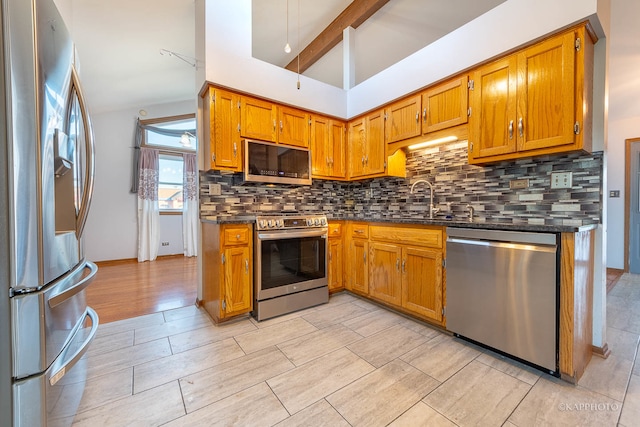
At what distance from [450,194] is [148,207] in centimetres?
531

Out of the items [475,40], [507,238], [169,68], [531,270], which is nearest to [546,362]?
[531,270]

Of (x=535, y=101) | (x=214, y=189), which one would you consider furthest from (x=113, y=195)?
(x=535, y=101)

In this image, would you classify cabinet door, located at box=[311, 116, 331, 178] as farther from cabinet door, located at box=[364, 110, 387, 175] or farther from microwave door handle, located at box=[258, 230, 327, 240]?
microwave door handle, located at box=[258, 230, 327, 240]

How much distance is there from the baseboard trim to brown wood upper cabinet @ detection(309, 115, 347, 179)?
2.60 meters

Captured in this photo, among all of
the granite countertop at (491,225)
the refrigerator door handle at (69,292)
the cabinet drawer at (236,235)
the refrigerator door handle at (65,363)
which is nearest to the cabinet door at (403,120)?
the granite countertop at (491,225)

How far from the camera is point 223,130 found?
2443mm

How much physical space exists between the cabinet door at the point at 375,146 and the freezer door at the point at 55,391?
8.68 feet

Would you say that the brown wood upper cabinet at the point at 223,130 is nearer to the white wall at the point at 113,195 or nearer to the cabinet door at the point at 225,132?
the cabinet door at the point at 225,132

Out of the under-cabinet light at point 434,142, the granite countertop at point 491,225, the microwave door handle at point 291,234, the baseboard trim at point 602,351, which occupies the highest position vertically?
the under-cabinet light at point 434,142

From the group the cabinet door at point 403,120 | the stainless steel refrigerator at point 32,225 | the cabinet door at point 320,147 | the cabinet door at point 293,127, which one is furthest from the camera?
the cabinet door at point 320,147

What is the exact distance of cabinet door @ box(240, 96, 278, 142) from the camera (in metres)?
2.57

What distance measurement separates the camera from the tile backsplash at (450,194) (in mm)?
1832

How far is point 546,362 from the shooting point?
1525 mm

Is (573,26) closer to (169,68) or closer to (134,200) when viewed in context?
(169,68)
